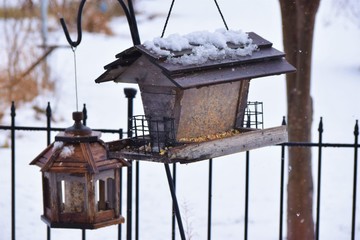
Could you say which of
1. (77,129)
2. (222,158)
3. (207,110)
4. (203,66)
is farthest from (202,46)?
(222,158)

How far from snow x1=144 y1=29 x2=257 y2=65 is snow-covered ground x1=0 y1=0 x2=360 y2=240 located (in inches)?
82.7

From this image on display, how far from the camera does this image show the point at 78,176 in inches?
121

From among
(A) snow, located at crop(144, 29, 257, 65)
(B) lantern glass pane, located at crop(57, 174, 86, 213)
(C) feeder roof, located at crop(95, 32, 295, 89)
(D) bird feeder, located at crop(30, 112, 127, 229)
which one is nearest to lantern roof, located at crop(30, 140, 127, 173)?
(D) bird feeder, located at crop(30, 112, 127, 229)

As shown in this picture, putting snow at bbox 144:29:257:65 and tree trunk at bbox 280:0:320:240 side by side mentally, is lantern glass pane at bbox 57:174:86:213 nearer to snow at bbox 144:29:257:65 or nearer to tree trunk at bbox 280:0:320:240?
snow at bbox 144:29:257:65

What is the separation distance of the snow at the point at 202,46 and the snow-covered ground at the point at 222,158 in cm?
210

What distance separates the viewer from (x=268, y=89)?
47.0 feet

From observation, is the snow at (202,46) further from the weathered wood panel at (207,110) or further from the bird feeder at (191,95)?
the weathered wood panel at (207,110)

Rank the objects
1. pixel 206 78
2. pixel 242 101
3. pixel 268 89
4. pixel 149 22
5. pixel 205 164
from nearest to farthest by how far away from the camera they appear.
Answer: pixel 206 78 → pixel 242 101 → pixel 205 164 → pixel 268 89 → pixel 149 22

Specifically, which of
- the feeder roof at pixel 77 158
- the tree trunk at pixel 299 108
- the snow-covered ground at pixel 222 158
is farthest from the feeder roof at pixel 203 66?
the tree trunk at pixel 299 108

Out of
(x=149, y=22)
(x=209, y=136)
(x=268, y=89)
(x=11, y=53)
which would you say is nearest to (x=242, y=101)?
(x=209, y=136)

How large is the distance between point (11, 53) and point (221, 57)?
8.95 meters

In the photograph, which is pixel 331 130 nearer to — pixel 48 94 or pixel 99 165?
pixel 48 94

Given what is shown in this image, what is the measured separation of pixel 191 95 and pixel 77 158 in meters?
0.52

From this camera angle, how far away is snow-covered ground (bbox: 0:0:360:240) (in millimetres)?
8000
